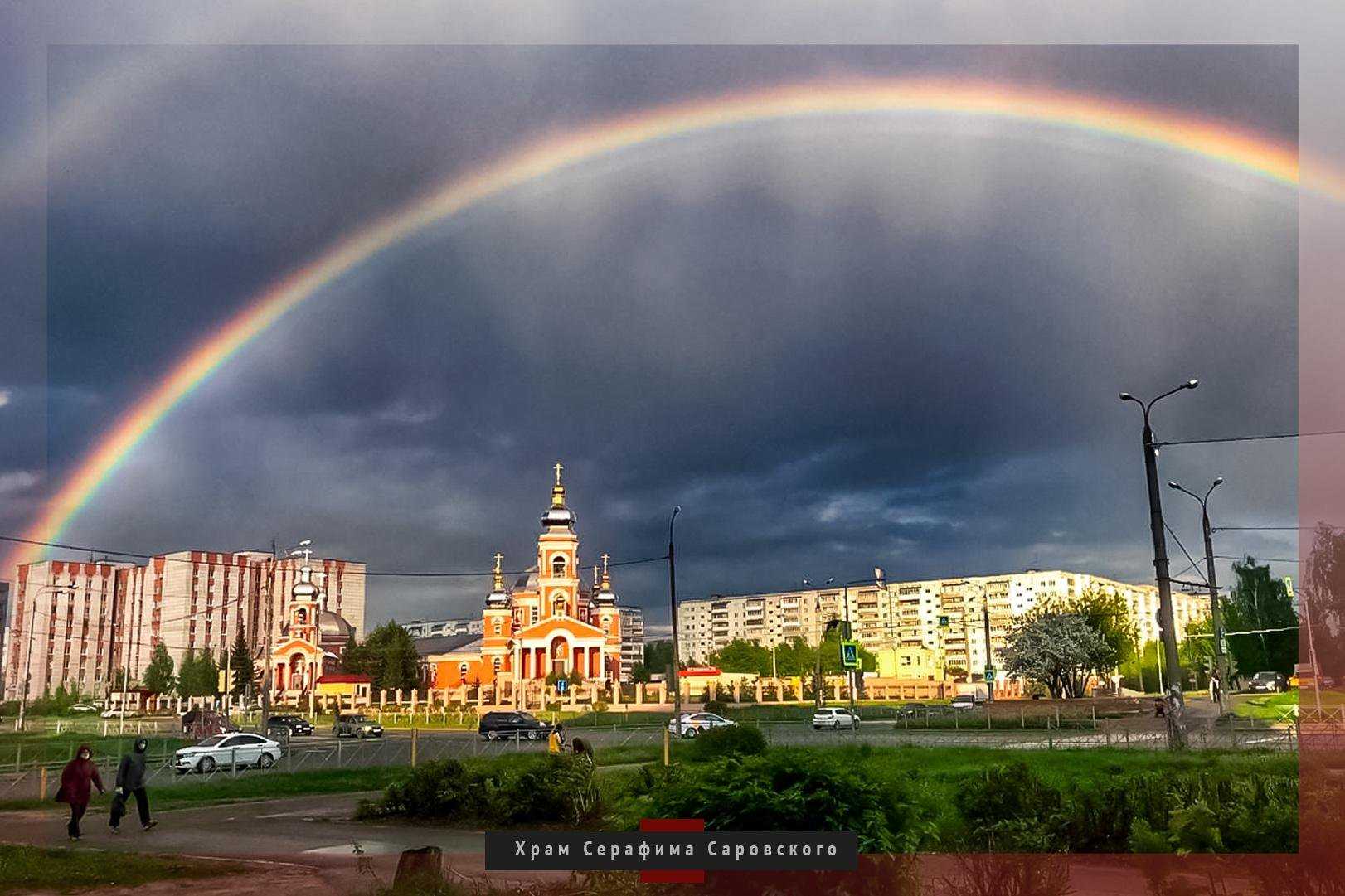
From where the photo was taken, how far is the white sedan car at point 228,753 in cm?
3428

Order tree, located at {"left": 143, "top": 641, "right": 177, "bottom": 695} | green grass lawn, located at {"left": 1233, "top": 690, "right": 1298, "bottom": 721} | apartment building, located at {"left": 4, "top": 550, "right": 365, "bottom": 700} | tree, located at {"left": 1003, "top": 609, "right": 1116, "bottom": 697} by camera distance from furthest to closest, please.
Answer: apartment building, located at {"left": 4, "top": 550, "right": 365, "bottom": 700}
tree, located at {"left": 143, "top": 641, "right": 177, "bottom": 695}
tree, located at {"left": 1003, "top": 609, "right": 1116, "bottom": 697}
green grass lawn, located at {"left": 1233, "top": 690, "right": 1298, "bottom": 721}

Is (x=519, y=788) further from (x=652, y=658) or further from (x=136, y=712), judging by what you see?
(x=652, y=658)

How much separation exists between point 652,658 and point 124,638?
71766mm

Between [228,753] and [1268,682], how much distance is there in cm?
6320

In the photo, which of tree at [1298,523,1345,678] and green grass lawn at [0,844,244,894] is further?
tree at [1298,523,1345,678]

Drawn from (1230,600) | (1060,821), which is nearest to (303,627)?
(1230,600)

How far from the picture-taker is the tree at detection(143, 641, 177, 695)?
110312 millimetres

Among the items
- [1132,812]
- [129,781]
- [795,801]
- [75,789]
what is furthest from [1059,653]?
[795,801]

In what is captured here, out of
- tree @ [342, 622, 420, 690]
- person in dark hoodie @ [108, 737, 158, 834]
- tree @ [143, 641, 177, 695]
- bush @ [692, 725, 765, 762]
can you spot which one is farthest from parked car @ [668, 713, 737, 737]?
tree @ [143, 641, 177, 695]

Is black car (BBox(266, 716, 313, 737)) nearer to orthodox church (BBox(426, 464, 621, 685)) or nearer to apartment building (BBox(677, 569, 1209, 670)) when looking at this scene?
orthodox church (BBox(426, 464, 621, 685))

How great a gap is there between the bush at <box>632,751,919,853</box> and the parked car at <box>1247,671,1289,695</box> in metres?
63.4

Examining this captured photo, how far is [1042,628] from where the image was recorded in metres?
57.6
